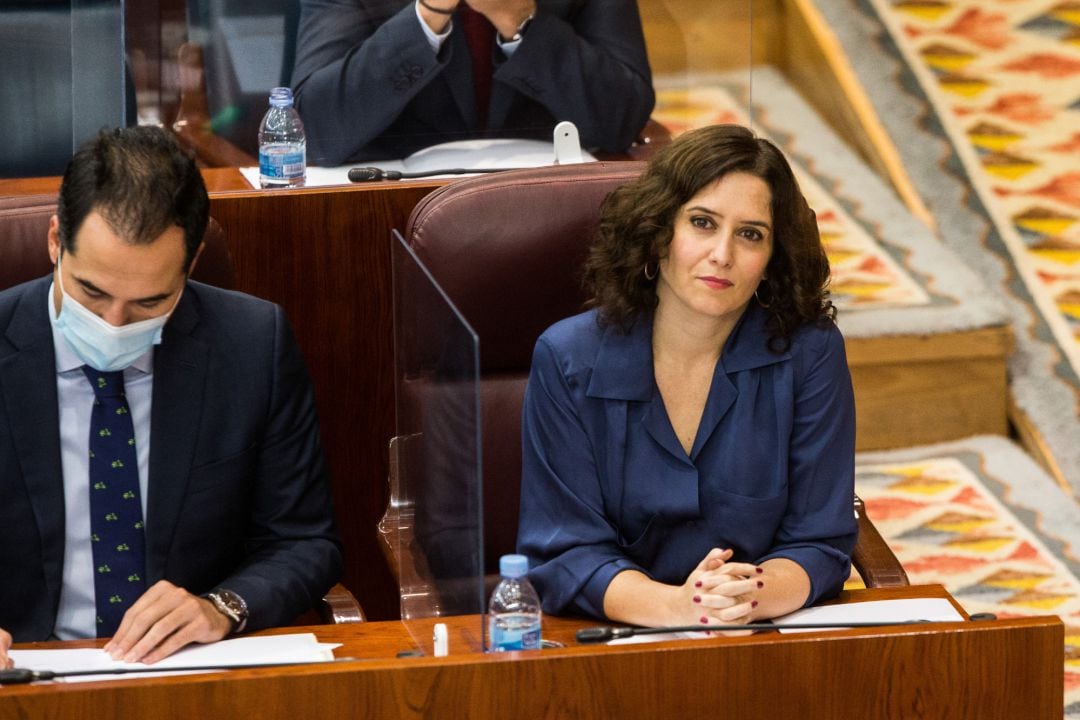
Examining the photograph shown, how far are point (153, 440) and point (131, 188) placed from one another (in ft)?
0.99

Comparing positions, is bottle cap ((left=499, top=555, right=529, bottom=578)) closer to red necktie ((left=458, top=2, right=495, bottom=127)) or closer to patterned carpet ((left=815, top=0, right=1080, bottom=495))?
red necktie ((left=458, top=2, right=495, bottom=127))

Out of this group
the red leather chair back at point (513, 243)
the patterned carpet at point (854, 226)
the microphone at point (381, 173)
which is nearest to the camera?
the red leather chair back at point (513, 243)

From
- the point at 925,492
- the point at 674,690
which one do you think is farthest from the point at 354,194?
the point at 925,492

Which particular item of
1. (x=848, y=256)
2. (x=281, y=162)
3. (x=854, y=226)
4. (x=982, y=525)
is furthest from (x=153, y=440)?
(x=854, y=226)

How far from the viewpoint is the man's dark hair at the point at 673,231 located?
81.9 inches

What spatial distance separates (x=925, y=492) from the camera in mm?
3535

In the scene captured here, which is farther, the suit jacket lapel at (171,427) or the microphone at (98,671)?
the suit jacket lapel at (171,427)

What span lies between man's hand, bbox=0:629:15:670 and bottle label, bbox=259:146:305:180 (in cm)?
104

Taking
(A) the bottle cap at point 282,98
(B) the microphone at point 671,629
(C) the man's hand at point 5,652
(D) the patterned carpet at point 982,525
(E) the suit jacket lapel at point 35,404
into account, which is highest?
(A) the bottle cap at point 282,98

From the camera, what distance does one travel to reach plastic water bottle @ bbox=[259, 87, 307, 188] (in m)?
2.66

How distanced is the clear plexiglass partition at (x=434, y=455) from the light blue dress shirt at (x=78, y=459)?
284 mm

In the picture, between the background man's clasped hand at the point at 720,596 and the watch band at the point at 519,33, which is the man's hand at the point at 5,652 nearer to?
A: the background man's clasped hand at the point at 720,596

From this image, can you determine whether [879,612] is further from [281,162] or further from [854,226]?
[854,226]

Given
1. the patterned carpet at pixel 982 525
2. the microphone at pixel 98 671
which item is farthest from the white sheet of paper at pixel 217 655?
the patterned carpet at pixel 982 525
